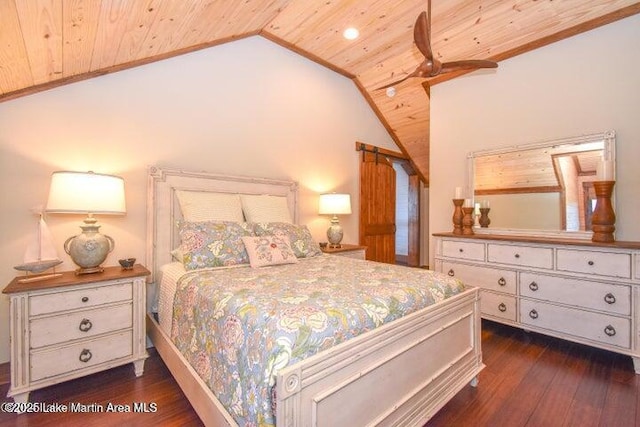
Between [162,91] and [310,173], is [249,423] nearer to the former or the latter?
[162,91]

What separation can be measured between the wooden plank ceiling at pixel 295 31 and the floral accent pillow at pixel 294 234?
160cm

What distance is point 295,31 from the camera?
308cm

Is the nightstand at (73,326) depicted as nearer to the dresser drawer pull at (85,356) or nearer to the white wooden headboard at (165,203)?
the dresser drawer pull at (85,356)

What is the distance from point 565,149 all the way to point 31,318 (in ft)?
13.7

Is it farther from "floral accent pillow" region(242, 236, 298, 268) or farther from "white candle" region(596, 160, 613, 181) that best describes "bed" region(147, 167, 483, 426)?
"white candle" region(596, 160, 613, 181)

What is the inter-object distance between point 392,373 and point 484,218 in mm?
2512

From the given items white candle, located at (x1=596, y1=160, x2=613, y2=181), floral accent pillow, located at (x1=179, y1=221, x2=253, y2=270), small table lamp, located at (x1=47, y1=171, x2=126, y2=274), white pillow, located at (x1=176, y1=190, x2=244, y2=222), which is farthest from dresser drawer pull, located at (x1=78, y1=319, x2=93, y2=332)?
white candle, located at (x1=596, y1=160, x2=613, y2=181)

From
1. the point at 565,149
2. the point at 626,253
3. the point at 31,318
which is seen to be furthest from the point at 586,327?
the point at 31,318

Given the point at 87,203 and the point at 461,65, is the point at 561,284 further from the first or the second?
the point at 87,203

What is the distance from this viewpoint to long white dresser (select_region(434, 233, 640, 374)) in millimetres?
2127

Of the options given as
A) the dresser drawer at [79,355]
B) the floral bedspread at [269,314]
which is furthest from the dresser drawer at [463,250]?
the dresser drawer at [79,355]

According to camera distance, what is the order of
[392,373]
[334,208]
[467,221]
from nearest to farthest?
[392,373] → [467,221] → [334,208]

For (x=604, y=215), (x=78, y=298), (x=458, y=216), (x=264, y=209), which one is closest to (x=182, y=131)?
(x=264, y=209)

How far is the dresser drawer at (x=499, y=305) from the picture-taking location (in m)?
2.69
